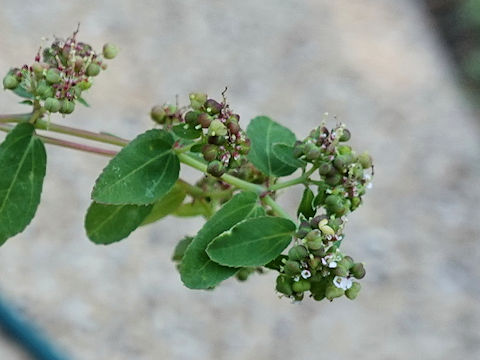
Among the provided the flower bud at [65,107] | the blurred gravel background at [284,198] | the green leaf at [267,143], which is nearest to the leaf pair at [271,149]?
the green leaf at [267,143]

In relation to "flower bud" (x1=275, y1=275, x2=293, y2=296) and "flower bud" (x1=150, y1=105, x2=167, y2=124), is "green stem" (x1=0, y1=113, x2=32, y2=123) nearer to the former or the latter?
"flower bud" (x1=150, y1=105, x2=167, y2=124)

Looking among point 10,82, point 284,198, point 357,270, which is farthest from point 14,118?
point 284,198

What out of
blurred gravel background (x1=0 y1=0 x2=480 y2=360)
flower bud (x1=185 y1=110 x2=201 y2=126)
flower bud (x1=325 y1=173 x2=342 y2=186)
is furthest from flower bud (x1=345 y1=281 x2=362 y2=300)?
blurred gravel background (x1=0 y1=0 x2=480 y2=360)

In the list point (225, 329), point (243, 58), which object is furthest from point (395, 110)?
point (225, 329)

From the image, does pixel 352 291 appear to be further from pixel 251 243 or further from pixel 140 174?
pixel 140 174

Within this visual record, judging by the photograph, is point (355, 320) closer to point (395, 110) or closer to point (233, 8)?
point (395, 110)
